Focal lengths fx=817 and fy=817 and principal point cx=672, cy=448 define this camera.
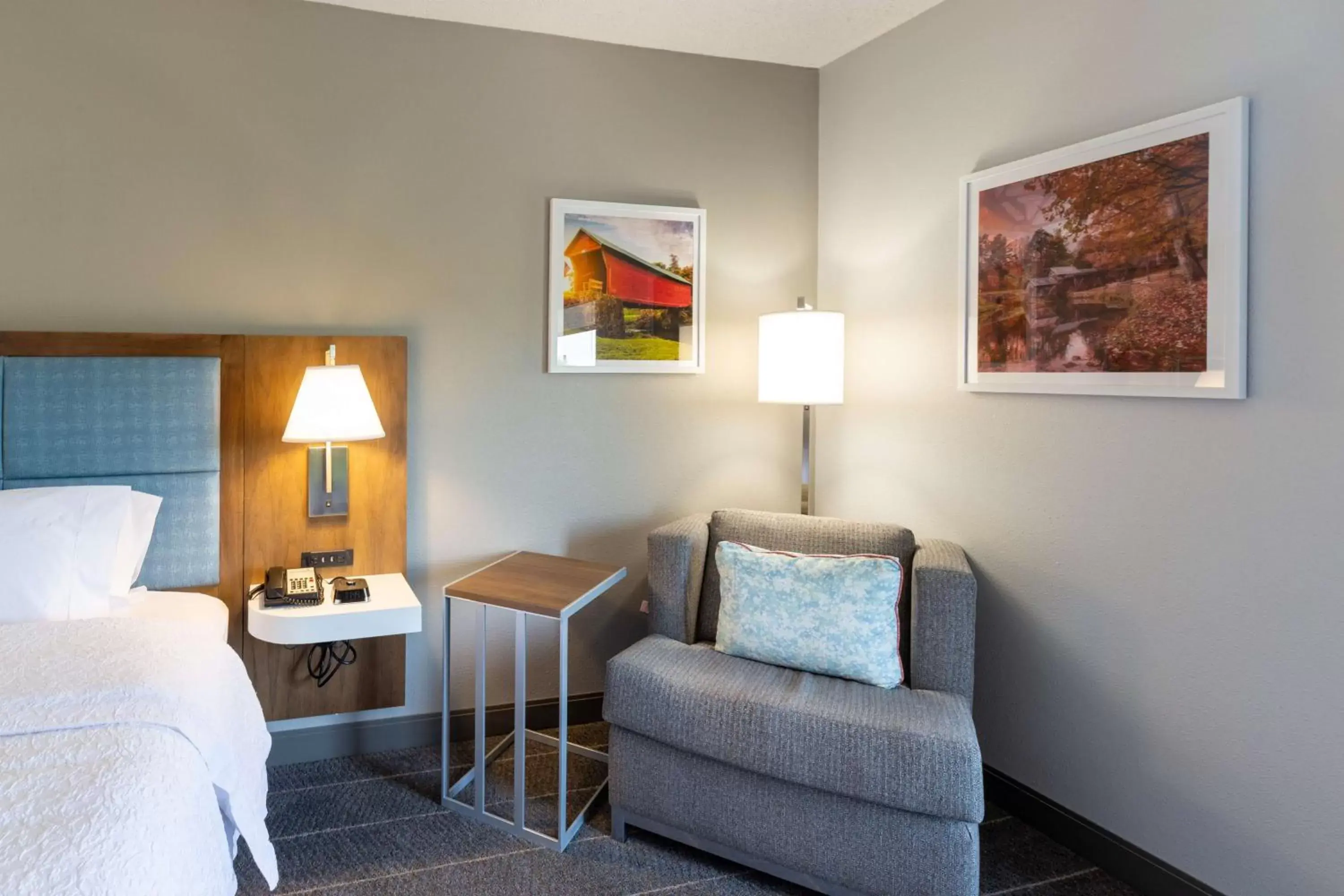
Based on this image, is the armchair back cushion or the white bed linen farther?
the armchair back cushion

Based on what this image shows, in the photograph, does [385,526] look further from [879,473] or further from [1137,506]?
[1137,506]

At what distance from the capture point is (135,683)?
1.62 meters

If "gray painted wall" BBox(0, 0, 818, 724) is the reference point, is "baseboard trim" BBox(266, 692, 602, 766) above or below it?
below

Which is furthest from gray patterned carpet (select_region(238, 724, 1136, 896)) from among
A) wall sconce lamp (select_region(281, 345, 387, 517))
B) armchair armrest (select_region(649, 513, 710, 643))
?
wall sconce lamp (select_region(281, 345, 387, 517))

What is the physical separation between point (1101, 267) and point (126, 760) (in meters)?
2.39

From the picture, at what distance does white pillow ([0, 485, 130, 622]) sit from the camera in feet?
6.64

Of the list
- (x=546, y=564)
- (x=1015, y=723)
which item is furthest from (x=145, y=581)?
(x=1015, y=723)

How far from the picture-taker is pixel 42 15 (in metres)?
2.37

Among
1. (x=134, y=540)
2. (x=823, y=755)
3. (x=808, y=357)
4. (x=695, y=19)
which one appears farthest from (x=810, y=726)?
(x=695, y=19)

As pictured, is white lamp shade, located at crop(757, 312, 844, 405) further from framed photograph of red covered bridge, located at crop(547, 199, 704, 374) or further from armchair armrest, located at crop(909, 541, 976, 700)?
armchair armrest, located at crop(909, 541, 976, 700)

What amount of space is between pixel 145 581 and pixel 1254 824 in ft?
9.78

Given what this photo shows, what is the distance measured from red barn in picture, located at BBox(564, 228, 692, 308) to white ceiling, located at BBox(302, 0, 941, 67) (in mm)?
697

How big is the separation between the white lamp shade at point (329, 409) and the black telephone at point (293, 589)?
1.39 feet

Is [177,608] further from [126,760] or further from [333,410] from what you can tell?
[126,760]
